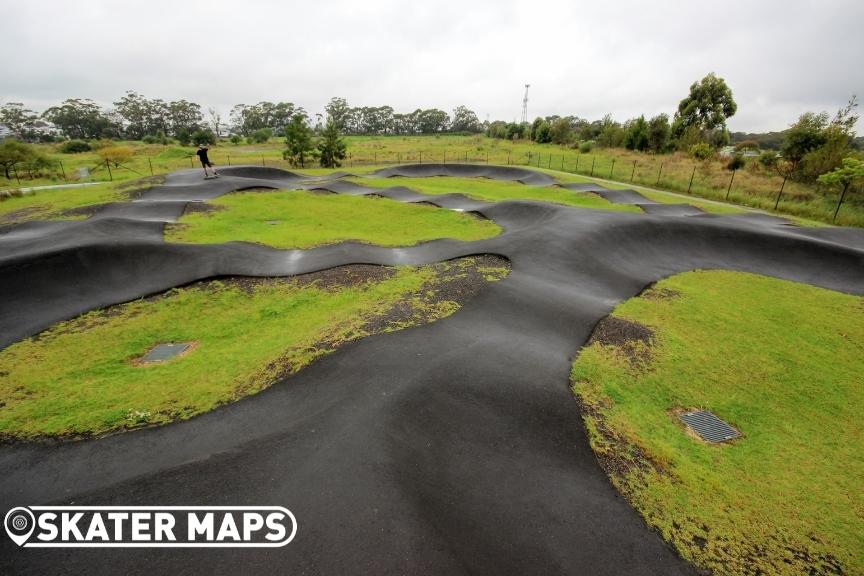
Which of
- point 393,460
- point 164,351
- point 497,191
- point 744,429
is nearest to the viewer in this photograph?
point 393,460

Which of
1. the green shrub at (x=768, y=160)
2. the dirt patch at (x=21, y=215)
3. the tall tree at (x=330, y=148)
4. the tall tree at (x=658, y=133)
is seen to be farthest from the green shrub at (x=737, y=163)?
the dirt patch at (x=21, y=215)

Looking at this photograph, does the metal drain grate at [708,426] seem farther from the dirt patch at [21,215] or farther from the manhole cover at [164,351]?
the dirt patch at [21,215]

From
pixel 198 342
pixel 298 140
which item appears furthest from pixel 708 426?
pixel 298 140

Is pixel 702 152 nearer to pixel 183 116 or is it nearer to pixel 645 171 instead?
pixel 645 171

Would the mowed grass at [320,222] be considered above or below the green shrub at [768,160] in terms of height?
below

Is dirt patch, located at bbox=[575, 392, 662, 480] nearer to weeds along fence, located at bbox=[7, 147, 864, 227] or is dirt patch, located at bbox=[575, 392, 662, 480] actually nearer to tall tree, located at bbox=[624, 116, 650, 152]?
weeds along fence, located at bbox=[7, 147, 864, 227]

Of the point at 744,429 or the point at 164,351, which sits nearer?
the point at 744,429

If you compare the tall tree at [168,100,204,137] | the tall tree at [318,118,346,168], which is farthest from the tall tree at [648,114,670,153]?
the tall tree at [168,100,204,137]
